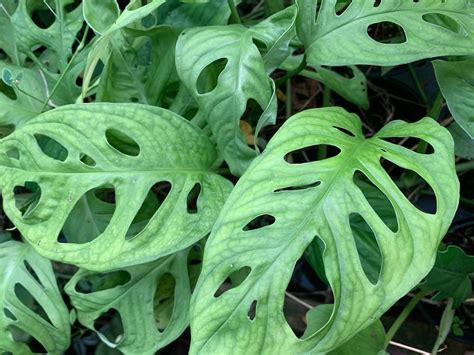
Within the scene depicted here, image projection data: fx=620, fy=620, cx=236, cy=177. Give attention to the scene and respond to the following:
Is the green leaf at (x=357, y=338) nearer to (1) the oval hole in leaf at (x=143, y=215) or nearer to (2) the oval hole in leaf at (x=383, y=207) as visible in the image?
(2) the oval hole in leaf at (x=383, y=207)

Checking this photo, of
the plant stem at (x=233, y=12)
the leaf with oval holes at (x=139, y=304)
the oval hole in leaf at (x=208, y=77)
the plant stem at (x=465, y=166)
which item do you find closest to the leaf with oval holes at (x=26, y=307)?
the leaf with oval holes at (x=139, y=304)

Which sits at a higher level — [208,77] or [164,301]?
[208,77]

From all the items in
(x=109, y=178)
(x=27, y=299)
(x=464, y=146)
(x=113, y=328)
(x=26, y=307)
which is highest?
(x=109, y=178)

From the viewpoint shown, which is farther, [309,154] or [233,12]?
[309,154]

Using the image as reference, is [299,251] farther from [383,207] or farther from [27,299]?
[27,299]

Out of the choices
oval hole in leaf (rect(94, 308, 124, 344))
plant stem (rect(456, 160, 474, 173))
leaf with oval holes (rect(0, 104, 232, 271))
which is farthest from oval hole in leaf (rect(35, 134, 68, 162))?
plant stem (rect(456, 160, 474, 173))

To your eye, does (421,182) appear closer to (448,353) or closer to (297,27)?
(448,353)

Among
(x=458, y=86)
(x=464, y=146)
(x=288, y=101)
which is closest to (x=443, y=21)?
(x=458, y=86)
